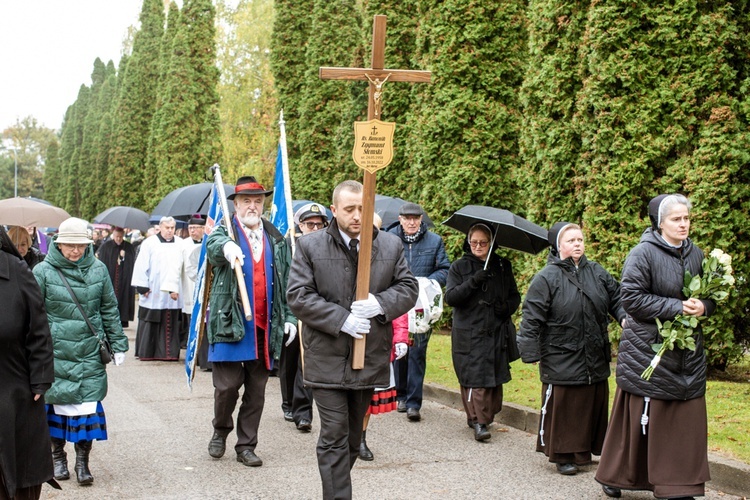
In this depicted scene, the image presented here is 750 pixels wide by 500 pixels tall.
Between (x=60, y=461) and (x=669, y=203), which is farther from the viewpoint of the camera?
(x=60, y=461)

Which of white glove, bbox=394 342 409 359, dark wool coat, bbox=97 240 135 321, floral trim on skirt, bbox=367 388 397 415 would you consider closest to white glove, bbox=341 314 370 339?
white glove, bbox=394 342 409 359

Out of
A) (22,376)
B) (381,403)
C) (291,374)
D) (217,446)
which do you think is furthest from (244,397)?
(22,376)

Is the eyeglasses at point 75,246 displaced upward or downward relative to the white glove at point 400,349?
upward

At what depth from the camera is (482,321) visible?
869cm

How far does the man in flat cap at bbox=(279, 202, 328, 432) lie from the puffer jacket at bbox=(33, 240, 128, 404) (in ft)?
6.80

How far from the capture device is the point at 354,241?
19.0 ft

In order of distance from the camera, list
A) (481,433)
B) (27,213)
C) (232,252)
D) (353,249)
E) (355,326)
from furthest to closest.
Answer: (27,213), (481,433), (232,252), (353,249), (355,326)

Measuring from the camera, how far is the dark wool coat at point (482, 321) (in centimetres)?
858

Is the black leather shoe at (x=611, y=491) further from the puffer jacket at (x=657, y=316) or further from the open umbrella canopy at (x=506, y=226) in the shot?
the open umbrella canopy at (x=506, y=226)

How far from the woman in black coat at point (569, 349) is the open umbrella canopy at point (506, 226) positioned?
92cm

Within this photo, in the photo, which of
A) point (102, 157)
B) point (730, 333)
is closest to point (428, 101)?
point (730, 333)

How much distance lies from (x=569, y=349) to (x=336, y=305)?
2.49 m

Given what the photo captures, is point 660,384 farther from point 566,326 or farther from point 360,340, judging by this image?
point 360,340

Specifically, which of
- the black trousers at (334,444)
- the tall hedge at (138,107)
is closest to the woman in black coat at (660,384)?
the black trousers at (334,444)
